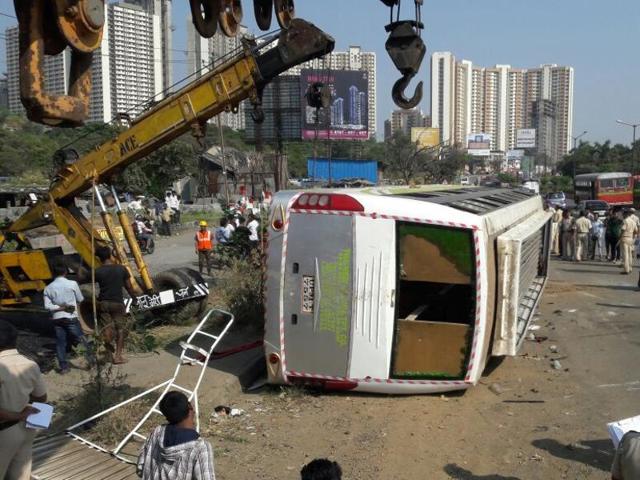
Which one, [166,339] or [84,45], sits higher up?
[84,45]

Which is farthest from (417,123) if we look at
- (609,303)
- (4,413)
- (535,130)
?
(4,413)

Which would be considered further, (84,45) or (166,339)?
(166,339)

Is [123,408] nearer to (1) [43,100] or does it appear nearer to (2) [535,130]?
(1) [43,100]

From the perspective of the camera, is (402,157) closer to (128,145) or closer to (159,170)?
(159,170)

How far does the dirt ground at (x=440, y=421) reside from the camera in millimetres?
5852

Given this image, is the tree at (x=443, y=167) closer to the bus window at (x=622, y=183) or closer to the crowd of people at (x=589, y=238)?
the bus window at (x=622, y=183)

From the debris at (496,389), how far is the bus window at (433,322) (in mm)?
952

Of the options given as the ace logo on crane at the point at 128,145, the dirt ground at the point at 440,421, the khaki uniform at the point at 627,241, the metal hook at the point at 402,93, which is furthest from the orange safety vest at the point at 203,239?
the khaki uniform at the point at 627,241

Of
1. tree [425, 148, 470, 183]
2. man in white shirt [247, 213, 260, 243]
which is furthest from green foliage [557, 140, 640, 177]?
man in white shirt [247, 213, 260, 243]

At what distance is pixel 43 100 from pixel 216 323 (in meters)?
7.78

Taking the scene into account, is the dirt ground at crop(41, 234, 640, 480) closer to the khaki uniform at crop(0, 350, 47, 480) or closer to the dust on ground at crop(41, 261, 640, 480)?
the dust on ground at crop(41, 261, 640, 480)

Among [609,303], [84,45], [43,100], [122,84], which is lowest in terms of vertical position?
[609,303]

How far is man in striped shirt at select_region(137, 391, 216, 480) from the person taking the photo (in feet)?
11.5

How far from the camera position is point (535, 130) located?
129625mm
